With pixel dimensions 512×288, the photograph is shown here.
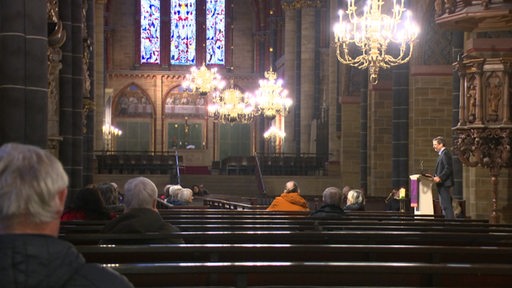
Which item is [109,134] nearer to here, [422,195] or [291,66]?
[291,66]

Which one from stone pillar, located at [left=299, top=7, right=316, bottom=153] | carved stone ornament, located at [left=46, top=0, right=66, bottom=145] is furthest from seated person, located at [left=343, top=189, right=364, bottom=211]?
stone pillar, located at [left=299, top=7, right=316, bottom=153]

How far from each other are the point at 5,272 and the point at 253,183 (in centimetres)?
3087

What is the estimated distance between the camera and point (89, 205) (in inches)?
317

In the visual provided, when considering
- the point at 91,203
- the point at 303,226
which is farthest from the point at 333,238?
the point at 91,203

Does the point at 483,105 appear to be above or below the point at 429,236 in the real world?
above

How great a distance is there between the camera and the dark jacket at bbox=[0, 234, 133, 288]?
2.28 metres

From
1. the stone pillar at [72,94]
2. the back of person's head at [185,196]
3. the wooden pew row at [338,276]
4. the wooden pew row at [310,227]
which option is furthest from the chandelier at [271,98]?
the wooden pew row at [338,276]

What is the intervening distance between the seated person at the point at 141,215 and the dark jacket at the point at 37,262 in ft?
12.4

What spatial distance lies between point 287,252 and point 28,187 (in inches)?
129

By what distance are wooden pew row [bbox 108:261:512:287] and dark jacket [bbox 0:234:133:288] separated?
2058mm

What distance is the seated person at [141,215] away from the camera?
20.2 ft

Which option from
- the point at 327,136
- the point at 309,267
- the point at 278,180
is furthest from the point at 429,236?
the point at 327,136

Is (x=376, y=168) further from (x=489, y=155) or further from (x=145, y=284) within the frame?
(x=145, y=284)

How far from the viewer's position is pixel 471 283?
17.0 ft
